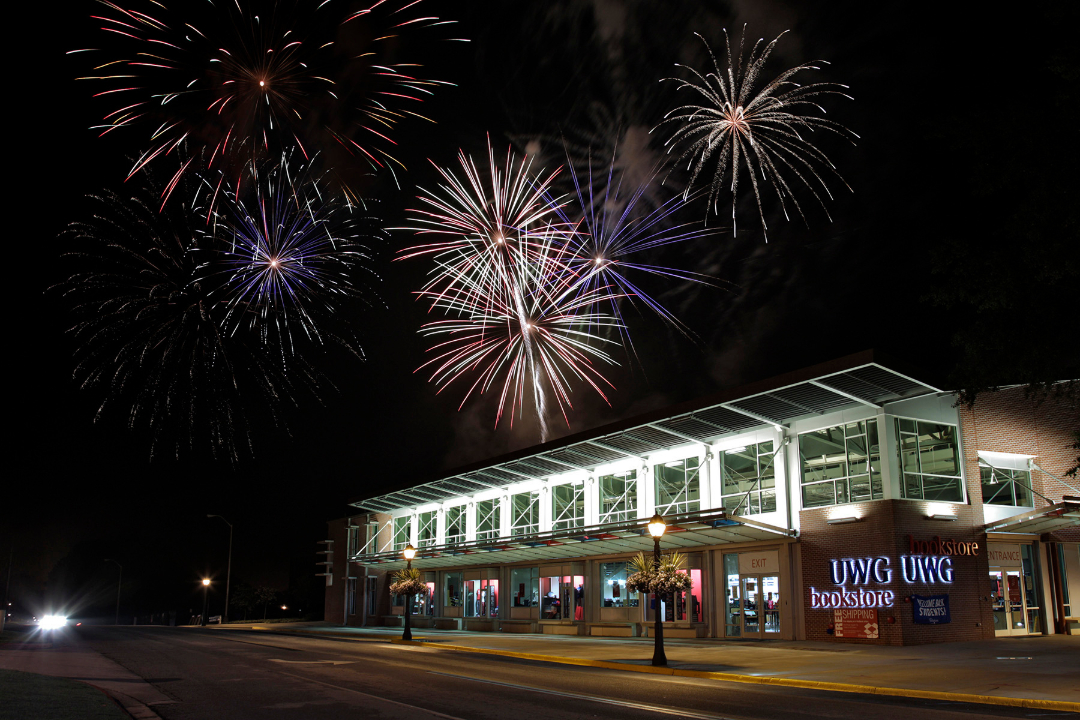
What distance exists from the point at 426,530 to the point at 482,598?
911 centimetres

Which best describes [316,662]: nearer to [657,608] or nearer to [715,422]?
[657,608]

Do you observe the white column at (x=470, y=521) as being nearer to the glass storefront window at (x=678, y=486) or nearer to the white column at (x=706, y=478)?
the glass storefront window at (x=678, y=486)

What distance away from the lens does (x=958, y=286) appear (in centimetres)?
2150

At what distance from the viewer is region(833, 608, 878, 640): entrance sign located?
24.6 meters

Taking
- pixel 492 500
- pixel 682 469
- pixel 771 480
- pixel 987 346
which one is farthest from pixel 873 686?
pixel 492 500

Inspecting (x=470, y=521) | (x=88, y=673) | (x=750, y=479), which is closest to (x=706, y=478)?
(x=750, y=479)

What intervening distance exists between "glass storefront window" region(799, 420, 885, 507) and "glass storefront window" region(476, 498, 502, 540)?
68.9 feet

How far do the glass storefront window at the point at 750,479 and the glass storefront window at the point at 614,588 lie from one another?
682cm

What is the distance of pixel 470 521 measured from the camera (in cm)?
4862

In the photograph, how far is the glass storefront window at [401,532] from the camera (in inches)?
2187

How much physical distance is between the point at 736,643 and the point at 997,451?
10875mm

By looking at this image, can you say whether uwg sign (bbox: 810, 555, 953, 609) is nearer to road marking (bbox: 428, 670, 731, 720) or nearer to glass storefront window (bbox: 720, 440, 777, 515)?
glass storefront window (bbox: 720, 440, 777, 515)

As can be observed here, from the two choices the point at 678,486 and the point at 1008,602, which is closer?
the point at 1008,602

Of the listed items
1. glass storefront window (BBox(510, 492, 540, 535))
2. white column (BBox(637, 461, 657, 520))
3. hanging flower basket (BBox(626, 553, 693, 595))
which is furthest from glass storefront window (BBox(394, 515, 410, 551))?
hanging flower basket (BBox(626, 553, 693, 595))
